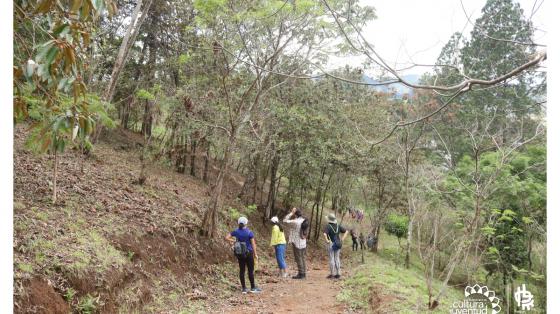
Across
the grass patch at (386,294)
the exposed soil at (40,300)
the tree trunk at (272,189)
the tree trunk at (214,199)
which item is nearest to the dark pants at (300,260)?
the grass patch at (386,294)

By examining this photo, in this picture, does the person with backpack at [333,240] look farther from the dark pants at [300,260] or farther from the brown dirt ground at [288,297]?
the dark pants at [300,260]

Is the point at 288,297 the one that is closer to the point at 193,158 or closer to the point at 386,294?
the point at 386,294

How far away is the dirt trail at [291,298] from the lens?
299 inches

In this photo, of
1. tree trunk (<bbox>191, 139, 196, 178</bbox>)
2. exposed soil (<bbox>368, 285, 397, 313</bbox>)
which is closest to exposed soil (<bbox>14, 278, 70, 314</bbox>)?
exposed soil (<bbox>368, 285, 397, 313</bbox>)

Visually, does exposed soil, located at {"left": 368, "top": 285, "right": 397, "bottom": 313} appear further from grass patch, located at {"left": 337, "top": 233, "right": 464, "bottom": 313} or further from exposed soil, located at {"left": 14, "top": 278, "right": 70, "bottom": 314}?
exposed soil, located at {"left": 14, "top": 278, "right": 70, "bottom": 314}

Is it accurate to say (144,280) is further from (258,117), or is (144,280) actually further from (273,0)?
(258,117)

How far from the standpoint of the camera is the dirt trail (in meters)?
7.60

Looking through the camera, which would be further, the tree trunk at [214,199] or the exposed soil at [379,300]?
the tree trunk at [214,199]

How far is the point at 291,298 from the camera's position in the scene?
845 centimetres

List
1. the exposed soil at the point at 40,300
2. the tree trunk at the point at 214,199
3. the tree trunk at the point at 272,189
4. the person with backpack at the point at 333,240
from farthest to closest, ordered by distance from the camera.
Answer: the tree trunk at the point at 272,189, the person with backpack at the point at 333,240, the tree trunk at the point at 214,199, the exposed soil at the point at 40,300

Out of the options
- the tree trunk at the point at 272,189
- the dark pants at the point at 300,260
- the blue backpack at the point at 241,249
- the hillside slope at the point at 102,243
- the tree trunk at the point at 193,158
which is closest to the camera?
the hillside slope at the point at 102,243

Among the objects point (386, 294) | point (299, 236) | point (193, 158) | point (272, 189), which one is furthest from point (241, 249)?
point (193, 158)
